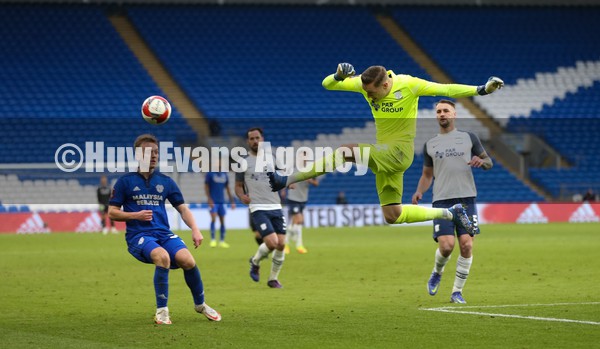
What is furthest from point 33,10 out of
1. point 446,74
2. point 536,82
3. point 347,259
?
point 347,259

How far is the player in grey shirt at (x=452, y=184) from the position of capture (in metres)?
12.3

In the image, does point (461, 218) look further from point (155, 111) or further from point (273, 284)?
point (155, 111)

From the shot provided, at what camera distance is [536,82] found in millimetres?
46562

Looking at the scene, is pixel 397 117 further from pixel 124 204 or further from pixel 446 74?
pixel 446 74

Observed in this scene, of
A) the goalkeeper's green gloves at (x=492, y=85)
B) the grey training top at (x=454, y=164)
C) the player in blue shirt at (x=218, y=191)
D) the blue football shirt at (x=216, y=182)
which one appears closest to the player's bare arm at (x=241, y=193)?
the grey training top at (x=454, y=164)

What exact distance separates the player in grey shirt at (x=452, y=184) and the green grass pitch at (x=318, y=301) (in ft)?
1.65

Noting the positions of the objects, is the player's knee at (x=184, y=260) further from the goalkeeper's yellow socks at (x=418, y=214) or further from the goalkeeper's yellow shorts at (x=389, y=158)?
the goalkeeper's yellow socks at (x=418, y=214)

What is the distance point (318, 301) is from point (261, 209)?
3.20 metres

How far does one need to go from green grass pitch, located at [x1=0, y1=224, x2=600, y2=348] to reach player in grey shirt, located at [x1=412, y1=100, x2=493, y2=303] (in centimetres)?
50

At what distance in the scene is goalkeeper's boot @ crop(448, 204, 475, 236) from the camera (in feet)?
39.1

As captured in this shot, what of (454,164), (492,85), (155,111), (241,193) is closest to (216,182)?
(241,193)

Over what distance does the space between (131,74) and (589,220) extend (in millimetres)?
20095

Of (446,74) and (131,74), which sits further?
(446,74)

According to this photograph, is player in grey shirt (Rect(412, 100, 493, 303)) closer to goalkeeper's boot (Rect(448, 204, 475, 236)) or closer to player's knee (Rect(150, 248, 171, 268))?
goalkeeper's boot (Rect(448, 204, 475, 236))
